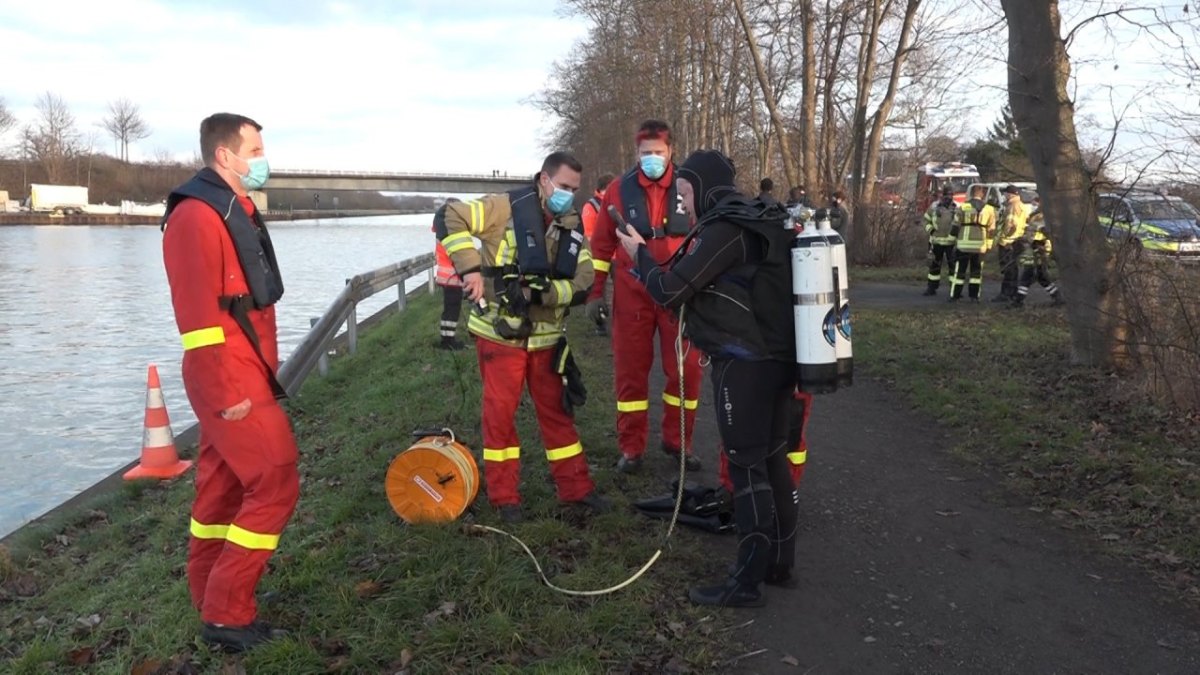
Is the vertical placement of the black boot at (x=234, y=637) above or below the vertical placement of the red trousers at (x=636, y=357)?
below

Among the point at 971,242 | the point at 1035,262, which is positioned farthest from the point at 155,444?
the point at 1035,262

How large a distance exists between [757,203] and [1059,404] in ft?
15.9

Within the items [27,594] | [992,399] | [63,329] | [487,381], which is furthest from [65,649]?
[63,329]

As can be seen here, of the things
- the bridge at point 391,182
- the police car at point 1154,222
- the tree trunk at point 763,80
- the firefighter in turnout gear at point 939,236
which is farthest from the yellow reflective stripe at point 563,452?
the bridge at point 391,182

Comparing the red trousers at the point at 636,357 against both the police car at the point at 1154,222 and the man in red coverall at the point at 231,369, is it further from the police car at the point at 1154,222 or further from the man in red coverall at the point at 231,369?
the police car at the point at 1154,222

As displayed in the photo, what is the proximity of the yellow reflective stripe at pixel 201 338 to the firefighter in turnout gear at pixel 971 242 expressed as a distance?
541 inches

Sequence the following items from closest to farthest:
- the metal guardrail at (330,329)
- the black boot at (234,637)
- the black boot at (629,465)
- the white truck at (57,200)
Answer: the black boot at (234,637), the black boot at (629,465), the metal guardrail at (330,329), the white truck at (57,200)

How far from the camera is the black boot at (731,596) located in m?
4.13

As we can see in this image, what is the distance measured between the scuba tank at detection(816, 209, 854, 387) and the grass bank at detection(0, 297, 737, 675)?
1269 mm

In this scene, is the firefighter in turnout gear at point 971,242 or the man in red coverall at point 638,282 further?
the firefighter in turnout gear at point 971,242

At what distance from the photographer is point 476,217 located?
196 inches

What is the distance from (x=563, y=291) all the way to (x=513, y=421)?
0.82m

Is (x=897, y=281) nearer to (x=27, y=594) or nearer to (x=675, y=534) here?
(x=675, y=534)

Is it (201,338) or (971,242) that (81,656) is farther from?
(971,242)
